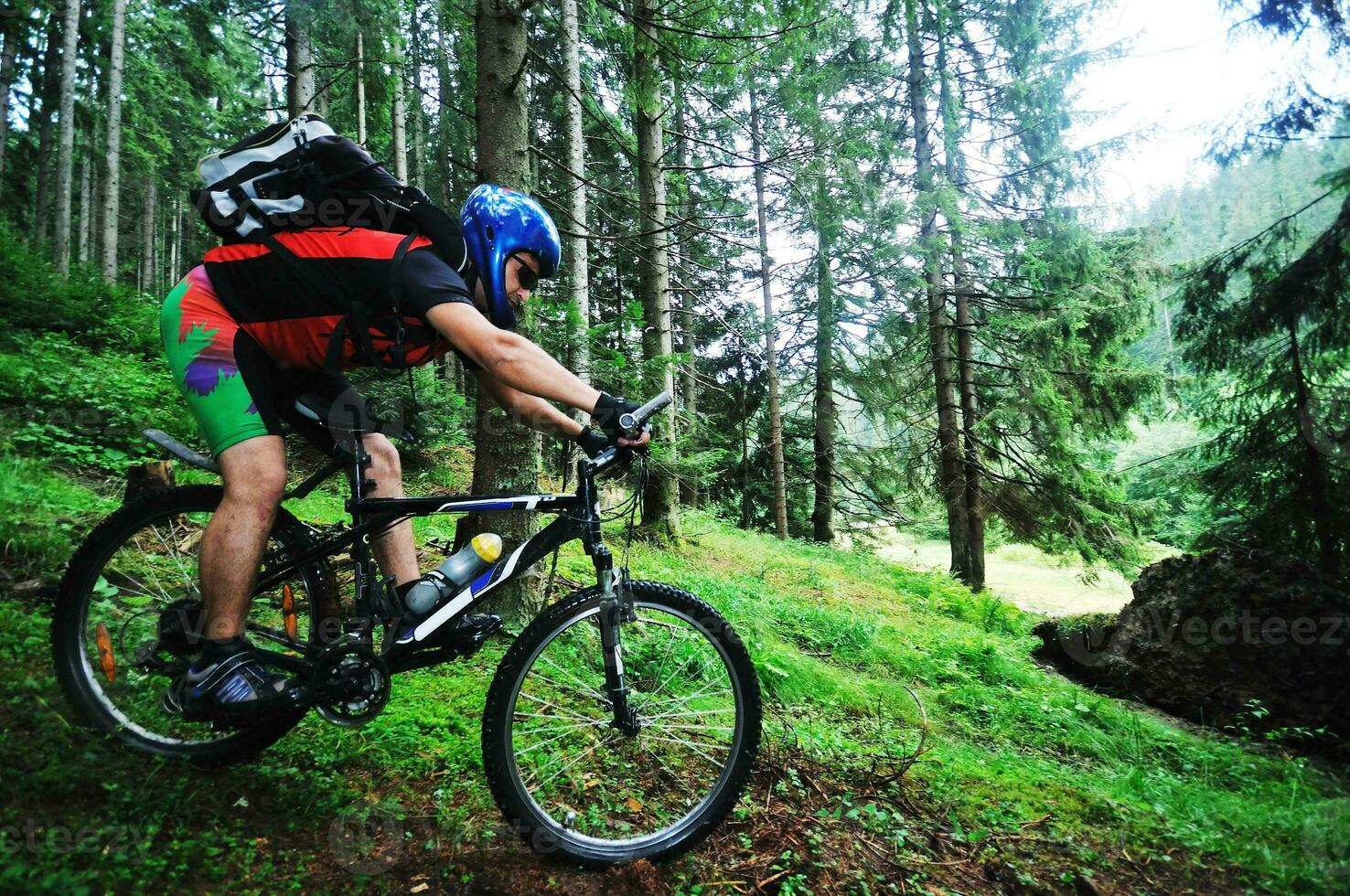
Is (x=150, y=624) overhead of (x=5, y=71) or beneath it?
beneath

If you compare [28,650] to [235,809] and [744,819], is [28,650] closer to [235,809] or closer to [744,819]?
[235,809]

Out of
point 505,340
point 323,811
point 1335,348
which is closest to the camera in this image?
point 505,340

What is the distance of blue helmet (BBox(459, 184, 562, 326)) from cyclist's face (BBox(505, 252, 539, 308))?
21 mm

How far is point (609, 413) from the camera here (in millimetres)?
2174

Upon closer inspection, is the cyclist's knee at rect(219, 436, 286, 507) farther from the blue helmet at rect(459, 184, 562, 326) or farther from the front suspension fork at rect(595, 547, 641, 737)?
the front suspension fork at rect(595, 547, 641, 737)

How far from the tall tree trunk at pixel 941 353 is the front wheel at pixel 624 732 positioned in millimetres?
11583

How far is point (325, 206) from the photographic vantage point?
2410mm

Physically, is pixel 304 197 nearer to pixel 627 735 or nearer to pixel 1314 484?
pixel 627 735

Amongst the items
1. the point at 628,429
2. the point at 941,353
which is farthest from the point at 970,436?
the point at 628,429

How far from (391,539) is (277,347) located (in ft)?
2.85

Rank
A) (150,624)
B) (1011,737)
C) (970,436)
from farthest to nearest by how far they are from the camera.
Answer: (970,436) < (1011,737) < (150,624)

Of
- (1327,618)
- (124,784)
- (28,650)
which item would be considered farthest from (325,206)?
(1327,618)

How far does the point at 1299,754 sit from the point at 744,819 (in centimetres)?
555

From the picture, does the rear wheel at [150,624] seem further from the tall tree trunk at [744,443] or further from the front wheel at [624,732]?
the tall tree trunk at [744,443]
